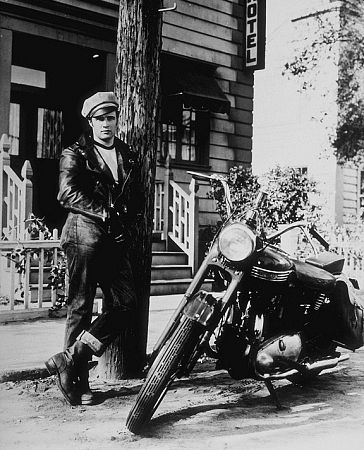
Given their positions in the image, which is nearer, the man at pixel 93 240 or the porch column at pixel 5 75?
the man at pixel 93 240

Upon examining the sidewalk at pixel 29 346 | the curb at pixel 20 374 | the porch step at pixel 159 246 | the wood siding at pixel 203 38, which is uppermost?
the wood siding at pixel 203 38

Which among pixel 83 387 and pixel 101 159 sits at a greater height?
pixel 101 159

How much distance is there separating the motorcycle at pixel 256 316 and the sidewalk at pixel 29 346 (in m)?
0.66

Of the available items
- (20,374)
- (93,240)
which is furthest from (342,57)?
(20,374)

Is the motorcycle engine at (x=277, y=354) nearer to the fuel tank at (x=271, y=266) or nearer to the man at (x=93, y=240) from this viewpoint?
the fuel tank at (x=271, y=266)

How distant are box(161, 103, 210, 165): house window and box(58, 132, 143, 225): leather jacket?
17.8ft

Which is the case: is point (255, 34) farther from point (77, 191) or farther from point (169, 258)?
point (77, 191)

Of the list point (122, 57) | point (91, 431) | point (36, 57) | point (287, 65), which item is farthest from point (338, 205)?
point (36, 57)

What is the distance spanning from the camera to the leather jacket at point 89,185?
278cm

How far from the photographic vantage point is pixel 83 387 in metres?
2.86

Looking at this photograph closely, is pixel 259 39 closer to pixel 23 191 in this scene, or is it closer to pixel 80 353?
pixel 23 191

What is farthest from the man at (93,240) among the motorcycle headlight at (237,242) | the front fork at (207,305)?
the motorcycle headlight at (237,242)

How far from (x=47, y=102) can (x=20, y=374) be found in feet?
14.6

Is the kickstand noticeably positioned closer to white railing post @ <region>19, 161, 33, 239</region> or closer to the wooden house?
white railing post @ <region>19, 161, 33, 239</region>
